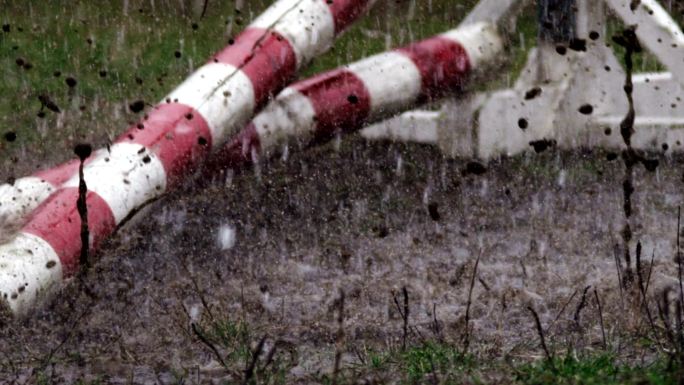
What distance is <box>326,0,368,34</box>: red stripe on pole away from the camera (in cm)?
577

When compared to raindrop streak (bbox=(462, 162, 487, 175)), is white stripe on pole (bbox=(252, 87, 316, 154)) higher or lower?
higher

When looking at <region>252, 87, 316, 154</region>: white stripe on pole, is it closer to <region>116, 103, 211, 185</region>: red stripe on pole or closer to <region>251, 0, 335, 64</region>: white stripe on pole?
<region>251, 0, 335, 64</region>: white stripe on pole

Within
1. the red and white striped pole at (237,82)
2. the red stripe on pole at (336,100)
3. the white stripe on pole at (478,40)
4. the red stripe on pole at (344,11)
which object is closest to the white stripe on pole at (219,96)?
the red and white striped pole at (237,82)


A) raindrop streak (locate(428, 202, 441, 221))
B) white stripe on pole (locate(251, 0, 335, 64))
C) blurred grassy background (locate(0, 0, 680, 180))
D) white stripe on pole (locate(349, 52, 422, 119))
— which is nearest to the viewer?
raindrop streak (locate(428, 202, 441, 221))

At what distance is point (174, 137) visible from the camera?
496 cm

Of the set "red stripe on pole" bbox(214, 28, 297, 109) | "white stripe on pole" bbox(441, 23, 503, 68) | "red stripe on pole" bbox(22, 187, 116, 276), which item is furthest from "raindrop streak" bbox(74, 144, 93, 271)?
"white stripe on pole" bbox(441, 23, 503, 68)

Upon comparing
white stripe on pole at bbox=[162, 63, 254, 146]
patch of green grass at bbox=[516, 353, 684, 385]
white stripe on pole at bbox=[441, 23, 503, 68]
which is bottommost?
patch of green grass at bbox=[516, 353, 684, 385]

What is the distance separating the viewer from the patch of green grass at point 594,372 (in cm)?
291

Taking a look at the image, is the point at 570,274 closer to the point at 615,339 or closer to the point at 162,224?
the point at 615,339

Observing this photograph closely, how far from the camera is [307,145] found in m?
6.23

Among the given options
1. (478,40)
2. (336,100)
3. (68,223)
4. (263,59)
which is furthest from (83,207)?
(478,40)

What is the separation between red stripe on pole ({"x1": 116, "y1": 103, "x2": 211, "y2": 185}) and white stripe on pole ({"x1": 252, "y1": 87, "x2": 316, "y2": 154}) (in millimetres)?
944

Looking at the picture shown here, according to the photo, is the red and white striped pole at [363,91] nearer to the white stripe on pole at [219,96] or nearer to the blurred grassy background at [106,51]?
the white stripe on pole at [219,96]

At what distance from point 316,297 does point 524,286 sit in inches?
27.0
